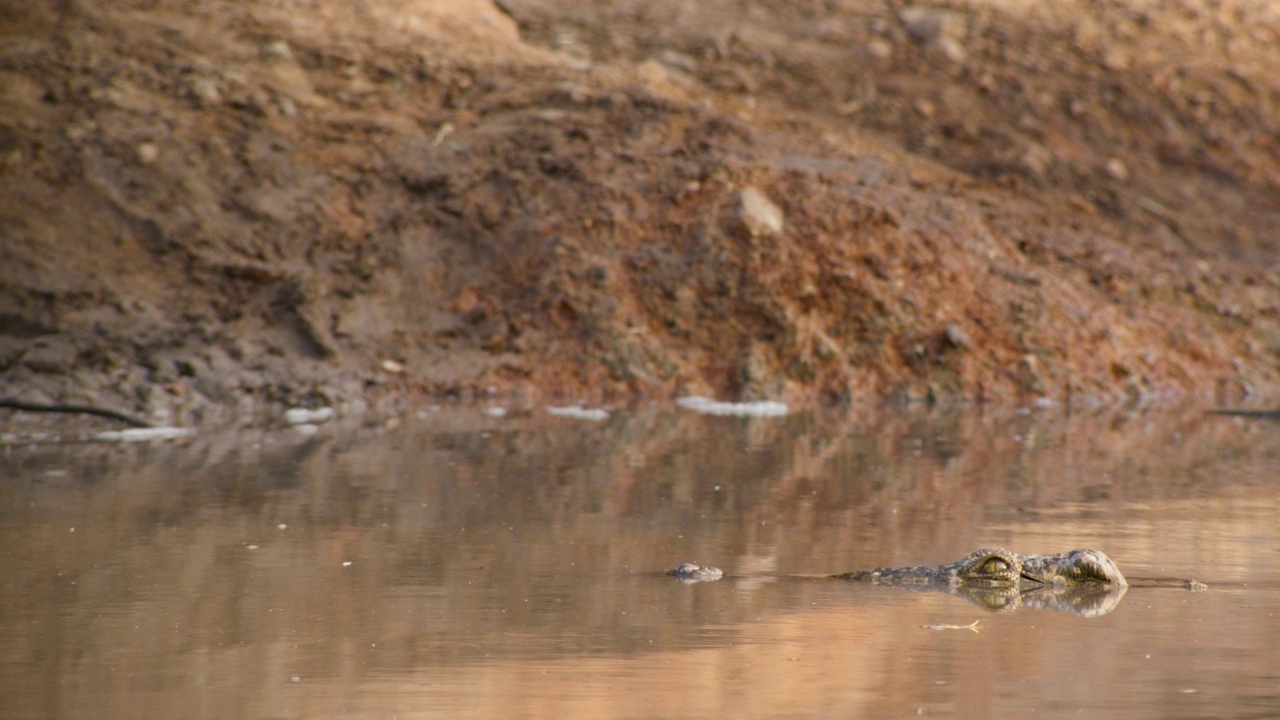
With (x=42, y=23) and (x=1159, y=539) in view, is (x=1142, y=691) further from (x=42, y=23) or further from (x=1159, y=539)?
(x=42, y=23)

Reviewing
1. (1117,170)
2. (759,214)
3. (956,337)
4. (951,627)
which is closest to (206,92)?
(759,214)

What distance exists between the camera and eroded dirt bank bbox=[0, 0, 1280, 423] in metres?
13.9

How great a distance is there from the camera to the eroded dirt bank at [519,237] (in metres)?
13.9

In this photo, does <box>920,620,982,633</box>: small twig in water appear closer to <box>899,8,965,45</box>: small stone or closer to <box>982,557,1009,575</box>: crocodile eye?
<box>982,557,1009,575</box>: crocodile eye

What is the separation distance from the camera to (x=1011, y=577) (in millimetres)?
5367

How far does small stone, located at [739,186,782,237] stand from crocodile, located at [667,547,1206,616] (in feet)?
32.0

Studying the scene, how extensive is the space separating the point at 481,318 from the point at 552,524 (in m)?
8.04

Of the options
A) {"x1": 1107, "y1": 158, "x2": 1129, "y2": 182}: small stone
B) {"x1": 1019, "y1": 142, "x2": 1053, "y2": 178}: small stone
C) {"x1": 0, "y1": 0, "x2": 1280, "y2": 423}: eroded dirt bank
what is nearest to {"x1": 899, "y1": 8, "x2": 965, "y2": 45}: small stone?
{"x1": 0, "y1": 0, "x2": 1280, "y2": 423}: eroded dirt bank

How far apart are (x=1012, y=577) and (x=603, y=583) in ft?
4.61

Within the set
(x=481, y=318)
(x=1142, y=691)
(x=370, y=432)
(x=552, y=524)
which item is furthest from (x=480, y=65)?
(x=1142, y=691)

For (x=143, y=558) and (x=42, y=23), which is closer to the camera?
(x=143, y=558)

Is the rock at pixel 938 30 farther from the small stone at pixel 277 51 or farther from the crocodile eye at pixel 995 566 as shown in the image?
the crocodile eye at pixel 995 566

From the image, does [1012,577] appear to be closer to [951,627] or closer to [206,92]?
[951,627]

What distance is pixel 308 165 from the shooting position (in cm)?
1562
